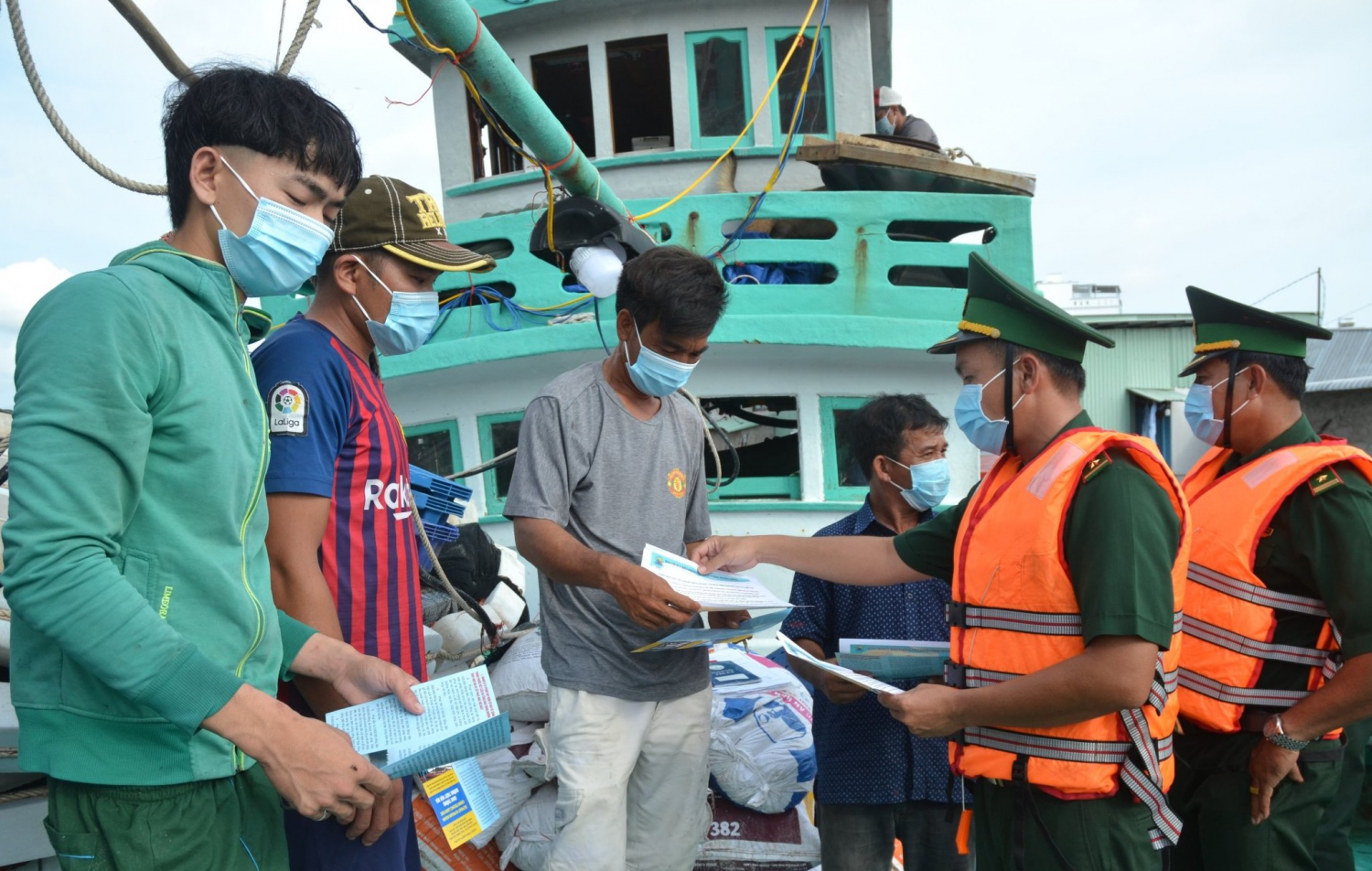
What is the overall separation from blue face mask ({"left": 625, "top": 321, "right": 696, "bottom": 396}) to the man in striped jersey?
511 mm

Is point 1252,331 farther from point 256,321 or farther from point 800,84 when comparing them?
point 800,84

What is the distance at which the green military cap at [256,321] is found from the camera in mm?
2049

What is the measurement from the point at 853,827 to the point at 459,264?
6.58 feet

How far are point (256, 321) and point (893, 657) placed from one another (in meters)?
1.75

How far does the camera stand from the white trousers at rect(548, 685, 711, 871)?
2.47m

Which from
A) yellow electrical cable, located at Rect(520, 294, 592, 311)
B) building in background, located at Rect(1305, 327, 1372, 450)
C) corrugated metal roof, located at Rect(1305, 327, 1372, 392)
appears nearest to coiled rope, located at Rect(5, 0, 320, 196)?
yellow electrical cable, located at Rect(520, 294, 592, 311)

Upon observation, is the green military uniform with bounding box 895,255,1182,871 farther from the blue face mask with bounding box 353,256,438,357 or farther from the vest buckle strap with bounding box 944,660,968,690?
the blue face mask with bounding box 353,256,438,357

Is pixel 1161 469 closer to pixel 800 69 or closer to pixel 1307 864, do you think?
pixel 1307 864

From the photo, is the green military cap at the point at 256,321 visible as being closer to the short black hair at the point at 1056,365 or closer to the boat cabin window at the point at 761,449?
the short black hair at the point at 1056,365

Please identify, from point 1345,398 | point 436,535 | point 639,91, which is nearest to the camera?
point 436,535

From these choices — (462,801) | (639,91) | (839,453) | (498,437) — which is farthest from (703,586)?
(639,91)

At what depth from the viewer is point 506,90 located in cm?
349

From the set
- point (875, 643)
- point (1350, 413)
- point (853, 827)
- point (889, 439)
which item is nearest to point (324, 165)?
point (875, 643)

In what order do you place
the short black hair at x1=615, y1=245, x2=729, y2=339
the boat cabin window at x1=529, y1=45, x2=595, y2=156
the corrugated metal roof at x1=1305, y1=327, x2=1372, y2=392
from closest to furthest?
the short black hair at x1=615, y1=245, x2=729, y2=339
the boat cabin window at x1=529, y1=45, x2=595, y2=156
the corrugated metal roof at x1=1305, y1=327, x2=1372, y2=392
